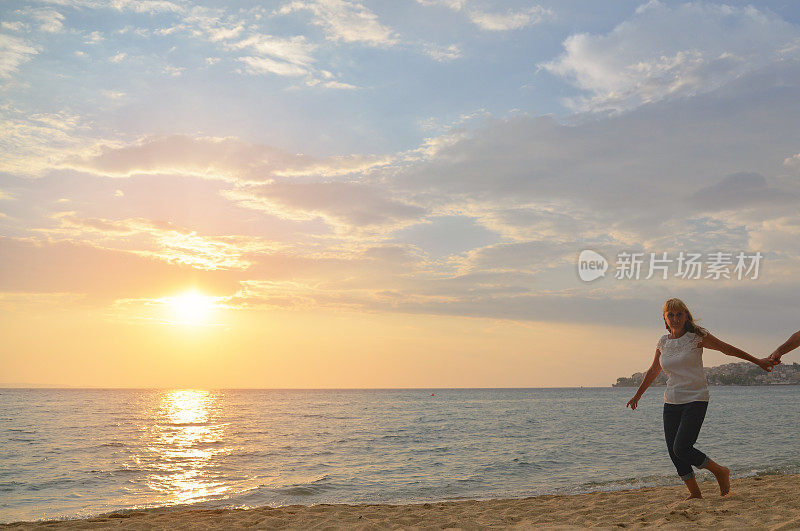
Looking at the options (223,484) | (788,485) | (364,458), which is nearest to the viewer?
(788,485)

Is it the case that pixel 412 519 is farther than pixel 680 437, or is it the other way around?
pixel 412 519

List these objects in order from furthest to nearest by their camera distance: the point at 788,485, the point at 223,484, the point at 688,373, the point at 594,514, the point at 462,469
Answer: the point at 462,469
the point at 223,484
the point at 788,485
the point at 594,514
the point at 688,373

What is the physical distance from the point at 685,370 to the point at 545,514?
3.11 m

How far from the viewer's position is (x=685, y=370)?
6766mm

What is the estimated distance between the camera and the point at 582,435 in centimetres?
2758

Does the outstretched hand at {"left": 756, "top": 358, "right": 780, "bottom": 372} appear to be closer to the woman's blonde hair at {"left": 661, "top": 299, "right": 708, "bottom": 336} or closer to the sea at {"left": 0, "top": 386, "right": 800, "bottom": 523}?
the woman's blonde hair at {"left": 661, "top": 299, "right": 708, "bottom": 336}

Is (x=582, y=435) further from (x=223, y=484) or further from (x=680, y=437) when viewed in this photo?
(x=680, y=437)

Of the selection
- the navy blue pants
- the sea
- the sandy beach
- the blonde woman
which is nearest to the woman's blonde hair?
the blonde woman

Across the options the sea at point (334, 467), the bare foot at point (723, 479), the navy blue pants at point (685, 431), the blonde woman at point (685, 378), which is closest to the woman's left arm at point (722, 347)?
the blonde woman at point (685, 378)

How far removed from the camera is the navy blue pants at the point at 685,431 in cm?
670

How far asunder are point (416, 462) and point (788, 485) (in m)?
10.8

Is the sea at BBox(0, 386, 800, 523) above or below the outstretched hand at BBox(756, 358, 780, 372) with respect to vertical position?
below

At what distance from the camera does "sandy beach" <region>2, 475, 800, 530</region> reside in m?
6.76

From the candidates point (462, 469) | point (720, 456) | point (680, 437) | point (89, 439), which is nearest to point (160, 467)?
point (462, 469)
